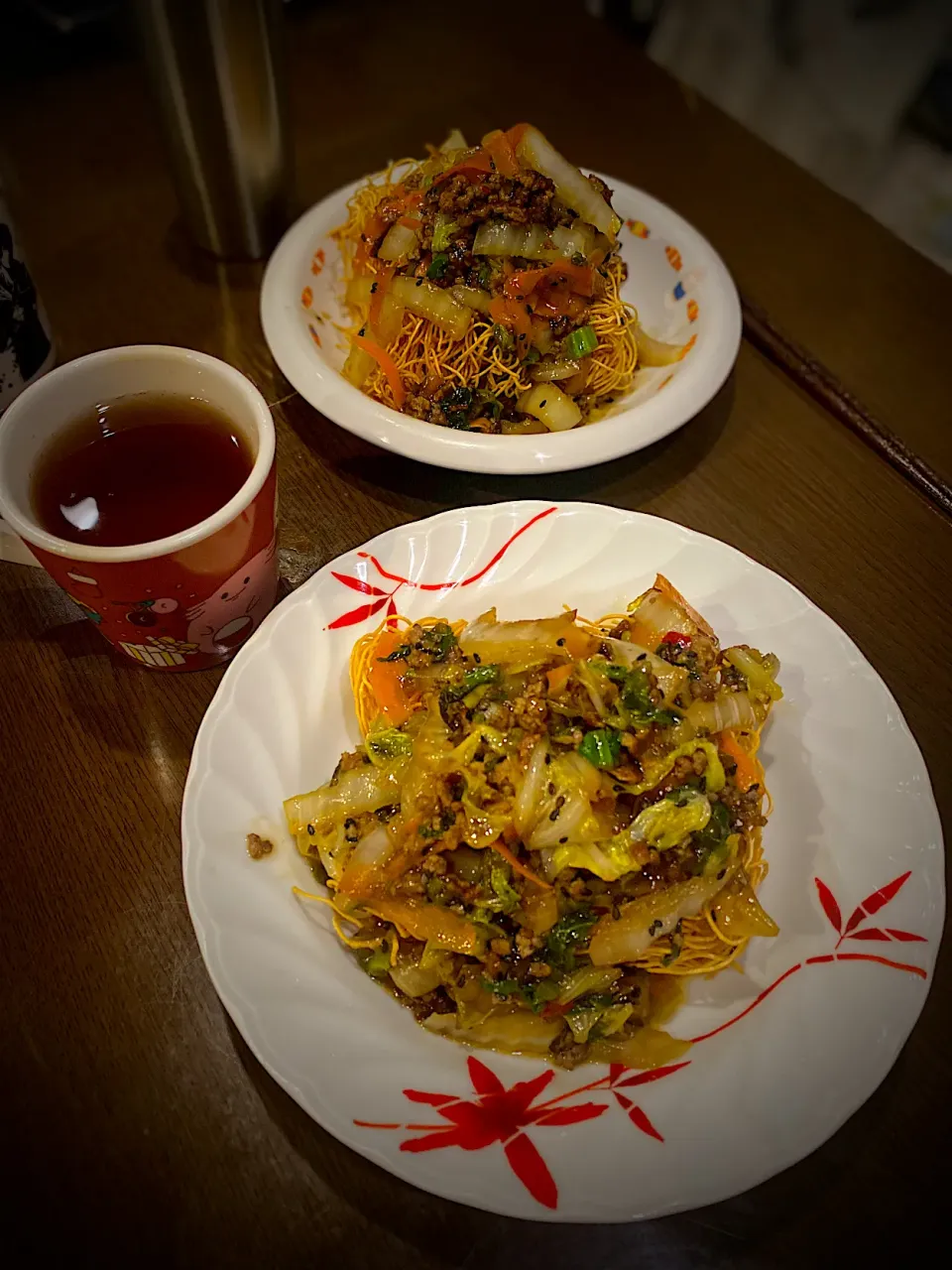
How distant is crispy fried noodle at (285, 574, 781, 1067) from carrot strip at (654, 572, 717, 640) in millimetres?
98

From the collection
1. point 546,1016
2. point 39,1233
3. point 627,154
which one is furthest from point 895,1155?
point 627,154

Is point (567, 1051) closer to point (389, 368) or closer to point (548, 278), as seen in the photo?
point (389, 368)

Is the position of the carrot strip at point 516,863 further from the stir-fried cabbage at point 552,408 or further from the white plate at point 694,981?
the stir-fried cabbage at point 552,408

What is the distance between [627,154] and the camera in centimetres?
265

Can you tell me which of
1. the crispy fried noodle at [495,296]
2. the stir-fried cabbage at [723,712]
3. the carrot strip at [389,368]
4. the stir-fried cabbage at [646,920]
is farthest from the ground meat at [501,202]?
the stir-fried cabbage at [646,920]

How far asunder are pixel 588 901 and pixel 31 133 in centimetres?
272

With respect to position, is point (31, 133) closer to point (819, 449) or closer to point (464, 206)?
point (464, 206)

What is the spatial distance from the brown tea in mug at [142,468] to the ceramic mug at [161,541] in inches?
0.9

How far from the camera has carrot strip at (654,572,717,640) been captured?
1382 mm

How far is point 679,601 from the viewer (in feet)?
4.56

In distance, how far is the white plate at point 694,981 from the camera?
1025mm

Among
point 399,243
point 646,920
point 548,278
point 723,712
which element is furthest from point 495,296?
point 646,920

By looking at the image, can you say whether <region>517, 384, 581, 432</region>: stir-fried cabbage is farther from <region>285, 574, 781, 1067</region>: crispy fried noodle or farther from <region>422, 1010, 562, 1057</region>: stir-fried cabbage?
<region>422, 1010, 562, 1057</region>: stir-fried cabbage

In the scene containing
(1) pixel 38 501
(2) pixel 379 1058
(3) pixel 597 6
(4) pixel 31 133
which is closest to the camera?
(2) pixel 379 1058
